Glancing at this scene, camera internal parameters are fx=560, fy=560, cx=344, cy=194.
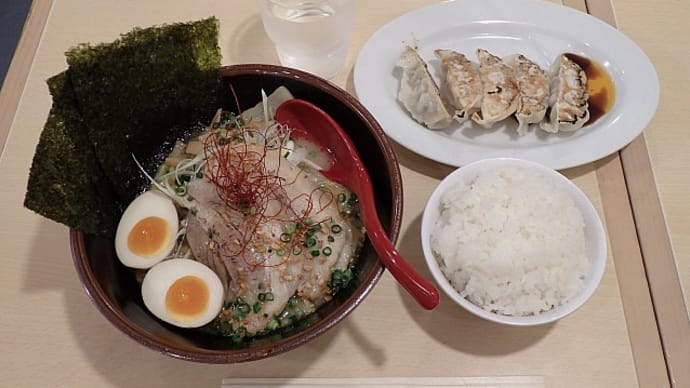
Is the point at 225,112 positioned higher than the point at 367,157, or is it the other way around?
the point at 225,112

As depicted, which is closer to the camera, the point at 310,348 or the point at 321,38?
the point at 310,348

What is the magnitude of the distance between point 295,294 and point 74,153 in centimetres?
48

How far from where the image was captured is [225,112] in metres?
1.29

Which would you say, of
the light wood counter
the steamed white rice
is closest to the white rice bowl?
the steamed white rice

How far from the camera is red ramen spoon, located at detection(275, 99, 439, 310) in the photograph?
3.27ft

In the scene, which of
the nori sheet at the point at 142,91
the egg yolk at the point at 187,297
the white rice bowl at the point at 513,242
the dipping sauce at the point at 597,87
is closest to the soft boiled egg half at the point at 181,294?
the egg yolk at the point at 187,297

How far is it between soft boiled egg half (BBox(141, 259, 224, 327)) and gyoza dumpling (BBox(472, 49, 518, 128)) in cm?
77

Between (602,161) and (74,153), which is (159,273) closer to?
(74,153)

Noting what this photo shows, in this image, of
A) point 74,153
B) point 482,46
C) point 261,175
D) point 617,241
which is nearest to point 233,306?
point 261,175

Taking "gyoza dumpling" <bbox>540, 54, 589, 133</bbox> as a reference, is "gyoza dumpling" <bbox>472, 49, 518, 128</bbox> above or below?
above

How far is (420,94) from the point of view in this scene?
1.43m

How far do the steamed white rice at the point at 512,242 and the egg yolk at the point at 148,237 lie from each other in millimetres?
550

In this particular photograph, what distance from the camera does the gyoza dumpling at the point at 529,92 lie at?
1400 mm

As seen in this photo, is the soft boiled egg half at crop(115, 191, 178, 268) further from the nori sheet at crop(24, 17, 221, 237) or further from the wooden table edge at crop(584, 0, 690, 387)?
the wooden table edge at crop(584, 0, 690, 387)
